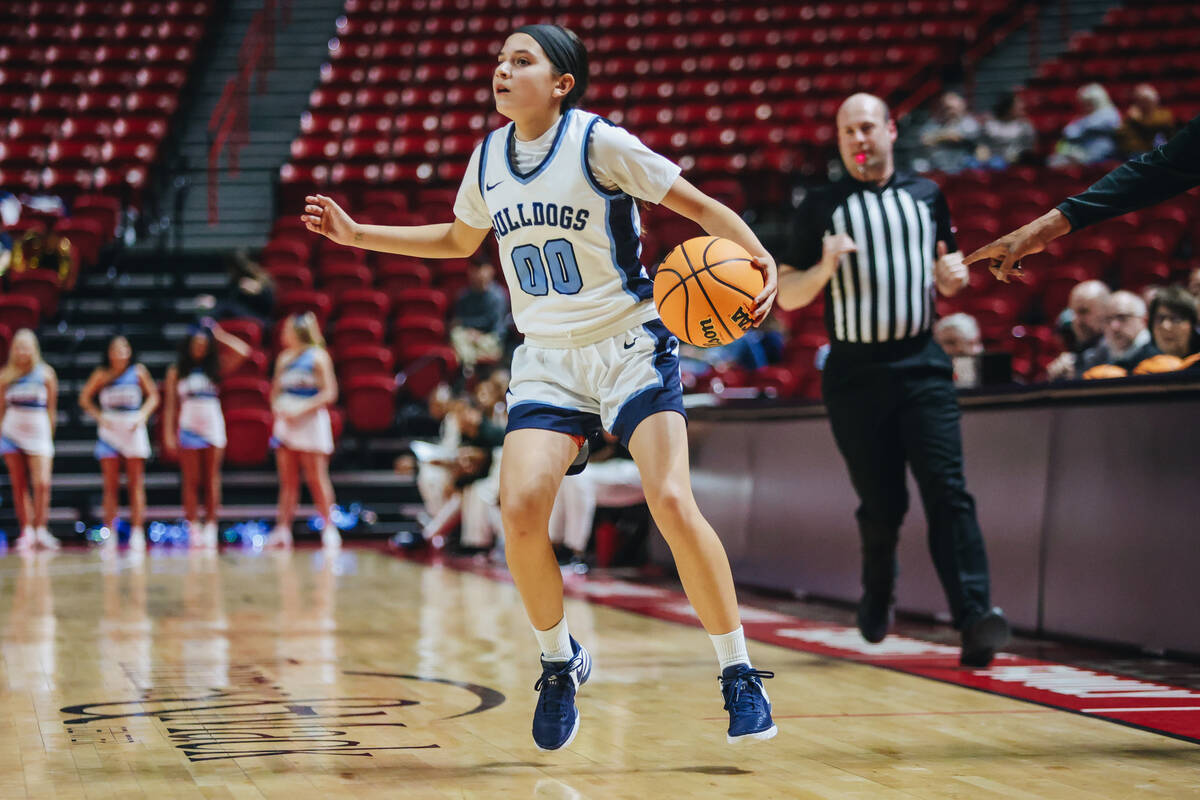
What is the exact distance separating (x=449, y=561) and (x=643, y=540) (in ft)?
5.16

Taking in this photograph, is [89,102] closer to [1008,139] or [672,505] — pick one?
[1008,139]

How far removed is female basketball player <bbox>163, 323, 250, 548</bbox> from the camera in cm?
1139

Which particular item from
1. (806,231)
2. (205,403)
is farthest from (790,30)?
(806,231)

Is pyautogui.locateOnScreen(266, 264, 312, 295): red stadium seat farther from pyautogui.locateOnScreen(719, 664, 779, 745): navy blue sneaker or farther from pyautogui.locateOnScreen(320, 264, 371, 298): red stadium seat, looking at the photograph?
pyautogui.locateOnScreen(719, 664, 779, 745): navy blue sneaker

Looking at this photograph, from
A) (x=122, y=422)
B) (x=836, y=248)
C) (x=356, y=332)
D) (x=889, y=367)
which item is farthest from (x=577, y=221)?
(x=356, y=332)

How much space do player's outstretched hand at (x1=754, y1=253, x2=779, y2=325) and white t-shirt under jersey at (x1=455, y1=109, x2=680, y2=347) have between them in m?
0.28

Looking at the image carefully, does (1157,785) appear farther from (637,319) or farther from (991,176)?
(991,176)

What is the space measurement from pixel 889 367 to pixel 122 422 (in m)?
8.16

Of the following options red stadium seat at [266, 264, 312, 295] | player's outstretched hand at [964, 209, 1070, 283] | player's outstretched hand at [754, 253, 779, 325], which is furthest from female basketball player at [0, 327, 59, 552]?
player's outstretched hand at [964, 209, 1070, 283]

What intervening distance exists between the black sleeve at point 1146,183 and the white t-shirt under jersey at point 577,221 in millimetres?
916

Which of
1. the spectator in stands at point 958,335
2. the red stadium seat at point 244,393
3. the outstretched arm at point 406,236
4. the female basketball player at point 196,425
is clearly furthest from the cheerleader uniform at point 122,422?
the outstretched arm at point 406,236

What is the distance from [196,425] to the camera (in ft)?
37.5

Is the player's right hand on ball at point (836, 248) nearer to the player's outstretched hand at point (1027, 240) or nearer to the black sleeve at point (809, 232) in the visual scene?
the black sleeve at point (809, 232)

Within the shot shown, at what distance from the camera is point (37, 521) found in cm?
1117
